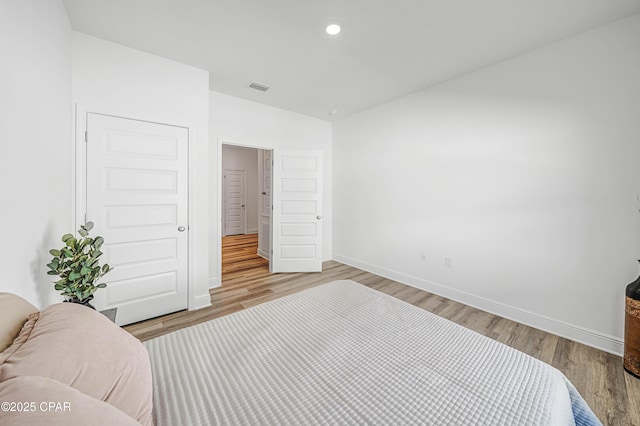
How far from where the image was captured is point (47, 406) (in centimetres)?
43

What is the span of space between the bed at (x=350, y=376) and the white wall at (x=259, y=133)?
2.39 m

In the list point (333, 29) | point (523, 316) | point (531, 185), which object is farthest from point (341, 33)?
point (523, 316)

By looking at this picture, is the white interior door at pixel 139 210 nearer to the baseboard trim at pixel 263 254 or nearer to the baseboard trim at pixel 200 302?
the baseboard trim at pixel 200 302

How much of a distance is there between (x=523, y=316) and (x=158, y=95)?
439cm

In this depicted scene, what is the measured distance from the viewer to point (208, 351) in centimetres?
116

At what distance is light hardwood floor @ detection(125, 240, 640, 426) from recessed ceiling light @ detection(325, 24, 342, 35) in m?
2.88

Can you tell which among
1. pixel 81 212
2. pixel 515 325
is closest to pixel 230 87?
pixel 81 212

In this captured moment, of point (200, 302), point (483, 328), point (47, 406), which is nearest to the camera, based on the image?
point (47, 406)

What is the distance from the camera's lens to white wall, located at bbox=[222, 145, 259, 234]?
742 centimetres

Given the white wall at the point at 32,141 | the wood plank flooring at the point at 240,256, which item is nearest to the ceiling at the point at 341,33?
the white wall at the point at 32,141

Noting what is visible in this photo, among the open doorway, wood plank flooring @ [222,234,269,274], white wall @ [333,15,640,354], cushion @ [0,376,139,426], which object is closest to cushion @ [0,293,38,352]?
cushion @ [0,376,139,426]

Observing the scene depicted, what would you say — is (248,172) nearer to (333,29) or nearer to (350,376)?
(333,29)

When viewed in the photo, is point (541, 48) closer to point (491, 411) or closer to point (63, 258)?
point (491, 411)

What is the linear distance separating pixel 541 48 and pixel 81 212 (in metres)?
4.54
